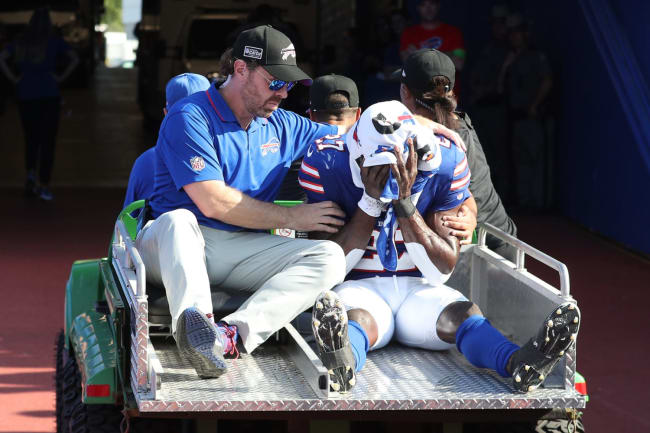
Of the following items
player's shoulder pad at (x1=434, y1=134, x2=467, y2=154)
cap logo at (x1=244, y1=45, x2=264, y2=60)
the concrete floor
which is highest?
cap logo at (x1=244, y1=45, x2=264, y2=60)

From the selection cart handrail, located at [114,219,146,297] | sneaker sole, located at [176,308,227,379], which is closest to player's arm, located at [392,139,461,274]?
sneaker sole, located at [176,308,227,379]


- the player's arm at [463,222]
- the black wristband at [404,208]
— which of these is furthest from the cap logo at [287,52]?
the player's arm at [463,222]

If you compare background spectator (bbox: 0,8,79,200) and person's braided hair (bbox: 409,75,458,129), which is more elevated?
person's braided hair (bbox: 409,75,458,129)

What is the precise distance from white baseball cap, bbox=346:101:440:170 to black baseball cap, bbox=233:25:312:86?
419 mm

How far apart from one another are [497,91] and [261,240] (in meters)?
8.27

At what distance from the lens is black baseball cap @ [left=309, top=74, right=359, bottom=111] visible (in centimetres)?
594

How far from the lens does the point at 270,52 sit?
15.4 feet

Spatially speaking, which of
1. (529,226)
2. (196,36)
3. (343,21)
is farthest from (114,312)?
(343,21)

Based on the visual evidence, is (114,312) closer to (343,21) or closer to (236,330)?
(236,330)

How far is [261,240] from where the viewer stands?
15.4 feet

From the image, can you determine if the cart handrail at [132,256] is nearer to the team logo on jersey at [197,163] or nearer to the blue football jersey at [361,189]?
the team logo on jersey at [197,163]

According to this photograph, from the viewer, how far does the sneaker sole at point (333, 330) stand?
3.83m

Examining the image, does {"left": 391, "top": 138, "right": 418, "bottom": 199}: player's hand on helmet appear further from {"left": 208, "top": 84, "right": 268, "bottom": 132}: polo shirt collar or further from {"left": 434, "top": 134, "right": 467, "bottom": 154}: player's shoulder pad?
{"left": 208, "top": 84, "right": 268, "bottom": 132}: polo shirt collar

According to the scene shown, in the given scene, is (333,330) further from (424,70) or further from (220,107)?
(424,70)
